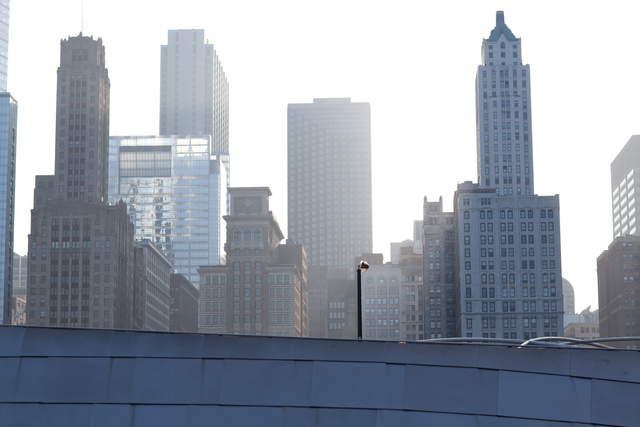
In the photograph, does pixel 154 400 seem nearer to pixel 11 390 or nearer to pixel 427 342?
pixel 11 390

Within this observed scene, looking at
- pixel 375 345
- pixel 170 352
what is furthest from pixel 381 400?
pixel 170 352

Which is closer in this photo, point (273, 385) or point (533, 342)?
point (273, 385)

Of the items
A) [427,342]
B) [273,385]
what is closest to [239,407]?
[273,385]

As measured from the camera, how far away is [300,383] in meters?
22.3

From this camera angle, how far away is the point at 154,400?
22.1 meters

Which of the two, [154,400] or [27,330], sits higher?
[27,330]

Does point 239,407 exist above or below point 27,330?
below

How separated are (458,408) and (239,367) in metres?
5.09

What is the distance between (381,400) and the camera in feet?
72.1

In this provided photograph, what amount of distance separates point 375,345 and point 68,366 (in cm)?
719

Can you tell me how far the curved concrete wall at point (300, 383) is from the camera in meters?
21.8

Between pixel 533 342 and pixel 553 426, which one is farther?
pixel 533 342

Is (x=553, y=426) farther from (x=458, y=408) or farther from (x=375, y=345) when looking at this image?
(x=375, y=345)

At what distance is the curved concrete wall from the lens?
71.4 feet
